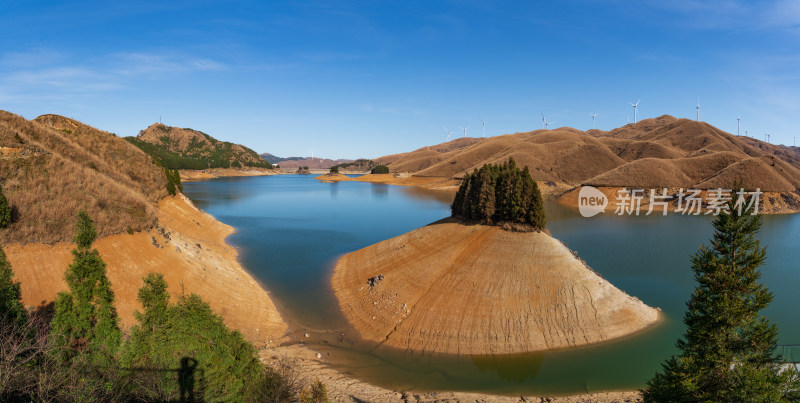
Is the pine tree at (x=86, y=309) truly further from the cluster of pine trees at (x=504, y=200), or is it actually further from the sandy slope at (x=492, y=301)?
the cluster of pine trees at (x=504, y=200)

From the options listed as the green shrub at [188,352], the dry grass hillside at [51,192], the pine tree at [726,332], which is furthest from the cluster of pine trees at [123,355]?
the pine tree at [726,332]

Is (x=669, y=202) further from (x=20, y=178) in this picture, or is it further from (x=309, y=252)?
(x=20, y=178)

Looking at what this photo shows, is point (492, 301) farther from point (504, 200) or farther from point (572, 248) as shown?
point (572, 248)

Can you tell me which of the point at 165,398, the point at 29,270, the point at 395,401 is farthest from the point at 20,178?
the point at 395,401

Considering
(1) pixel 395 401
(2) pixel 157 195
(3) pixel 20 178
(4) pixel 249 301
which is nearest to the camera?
(1) pixel 395 401

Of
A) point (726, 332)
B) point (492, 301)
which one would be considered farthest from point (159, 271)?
point (726, 332)

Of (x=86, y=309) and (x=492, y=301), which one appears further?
(x=492, y=301)
